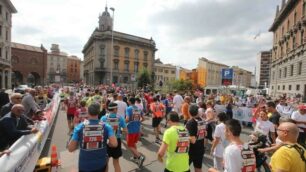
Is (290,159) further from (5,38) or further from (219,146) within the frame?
(5,38)

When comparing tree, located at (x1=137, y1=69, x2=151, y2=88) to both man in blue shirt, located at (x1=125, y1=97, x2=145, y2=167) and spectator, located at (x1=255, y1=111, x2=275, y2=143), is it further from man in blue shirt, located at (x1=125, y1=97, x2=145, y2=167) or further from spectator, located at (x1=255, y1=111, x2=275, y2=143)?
spectator, located at (x1=255, y1=111, x2=275, y2=143)

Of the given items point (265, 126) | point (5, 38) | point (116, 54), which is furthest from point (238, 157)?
point (116, 54)

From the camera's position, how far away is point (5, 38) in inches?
1827

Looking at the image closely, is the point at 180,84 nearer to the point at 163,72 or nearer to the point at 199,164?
the point at 163,72

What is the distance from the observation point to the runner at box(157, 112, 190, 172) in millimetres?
4148

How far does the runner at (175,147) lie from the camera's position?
13.6 ft

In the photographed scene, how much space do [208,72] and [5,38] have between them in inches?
2763

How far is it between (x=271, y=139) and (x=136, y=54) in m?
68.2

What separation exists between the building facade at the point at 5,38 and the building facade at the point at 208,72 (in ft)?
185

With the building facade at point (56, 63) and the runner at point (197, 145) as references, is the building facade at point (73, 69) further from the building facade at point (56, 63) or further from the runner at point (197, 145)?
the runner at point (197, 145)

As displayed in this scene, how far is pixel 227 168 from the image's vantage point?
10.4 feet

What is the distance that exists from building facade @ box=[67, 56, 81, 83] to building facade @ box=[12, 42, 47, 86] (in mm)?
47896

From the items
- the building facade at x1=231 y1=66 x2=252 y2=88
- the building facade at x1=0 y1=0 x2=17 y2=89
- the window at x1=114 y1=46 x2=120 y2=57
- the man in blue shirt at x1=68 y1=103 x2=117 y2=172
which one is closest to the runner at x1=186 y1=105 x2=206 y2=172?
the man in blue shirt at x1=68 y1=103 x2=117 y2=172

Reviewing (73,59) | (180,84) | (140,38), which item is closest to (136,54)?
(140,38)
